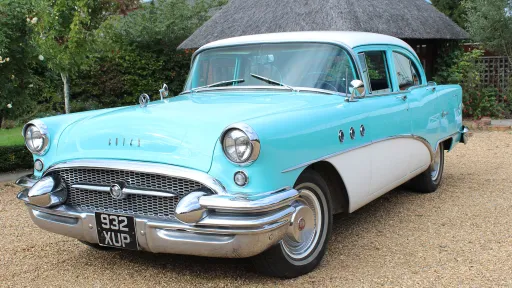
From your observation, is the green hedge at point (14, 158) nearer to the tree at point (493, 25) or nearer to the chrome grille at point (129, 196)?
the chrome grille at point (129, 196)

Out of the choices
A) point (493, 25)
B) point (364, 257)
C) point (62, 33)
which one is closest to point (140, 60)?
point (62, 33)

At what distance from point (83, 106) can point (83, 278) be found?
37.2ft

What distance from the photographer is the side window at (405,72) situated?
216 inches

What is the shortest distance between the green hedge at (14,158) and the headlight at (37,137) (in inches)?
162

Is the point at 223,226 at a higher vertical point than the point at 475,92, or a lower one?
higher

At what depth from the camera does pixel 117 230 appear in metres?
3.52

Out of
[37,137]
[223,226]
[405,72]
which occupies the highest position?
[405,72]

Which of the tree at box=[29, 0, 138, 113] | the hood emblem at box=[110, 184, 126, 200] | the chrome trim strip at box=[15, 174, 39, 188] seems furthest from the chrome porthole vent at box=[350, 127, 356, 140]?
the tree at box=[29, 0, 138, 113]

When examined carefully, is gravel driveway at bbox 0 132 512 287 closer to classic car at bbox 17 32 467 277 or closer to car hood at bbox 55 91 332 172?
classic car at bbox 17 32 467 277

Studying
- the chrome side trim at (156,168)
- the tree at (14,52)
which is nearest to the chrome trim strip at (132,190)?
the chrome side trim at (156,168)

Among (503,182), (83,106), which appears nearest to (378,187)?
(503,182)

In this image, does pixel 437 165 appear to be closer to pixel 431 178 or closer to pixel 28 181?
pixel 431 178

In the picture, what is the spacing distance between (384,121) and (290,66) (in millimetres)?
908

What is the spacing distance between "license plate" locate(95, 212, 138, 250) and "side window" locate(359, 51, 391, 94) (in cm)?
239
